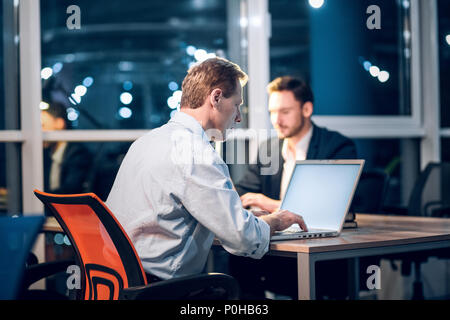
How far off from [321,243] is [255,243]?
0.86ft

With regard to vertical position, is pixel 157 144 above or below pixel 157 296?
above

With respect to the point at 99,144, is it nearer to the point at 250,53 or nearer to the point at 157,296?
the point at 250,53

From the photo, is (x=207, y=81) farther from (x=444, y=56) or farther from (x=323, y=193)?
(x=444, y=56)

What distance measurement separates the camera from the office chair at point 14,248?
1.22m

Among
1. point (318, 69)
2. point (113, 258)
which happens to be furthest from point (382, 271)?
point (113, 258)

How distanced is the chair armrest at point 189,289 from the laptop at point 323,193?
1.71 ft

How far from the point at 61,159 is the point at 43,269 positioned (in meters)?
1.86

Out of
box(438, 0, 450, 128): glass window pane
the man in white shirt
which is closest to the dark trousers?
the man in white shirt

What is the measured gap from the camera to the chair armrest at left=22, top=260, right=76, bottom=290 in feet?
6.80

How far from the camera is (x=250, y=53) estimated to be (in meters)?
4.01

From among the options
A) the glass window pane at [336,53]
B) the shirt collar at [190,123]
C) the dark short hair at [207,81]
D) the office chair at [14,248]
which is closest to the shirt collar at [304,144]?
the glass window pane at [336,53]

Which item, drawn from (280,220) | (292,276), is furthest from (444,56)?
(280,220)

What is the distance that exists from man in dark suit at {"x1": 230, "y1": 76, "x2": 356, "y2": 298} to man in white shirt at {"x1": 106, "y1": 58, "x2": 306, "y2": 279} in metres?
1.13
